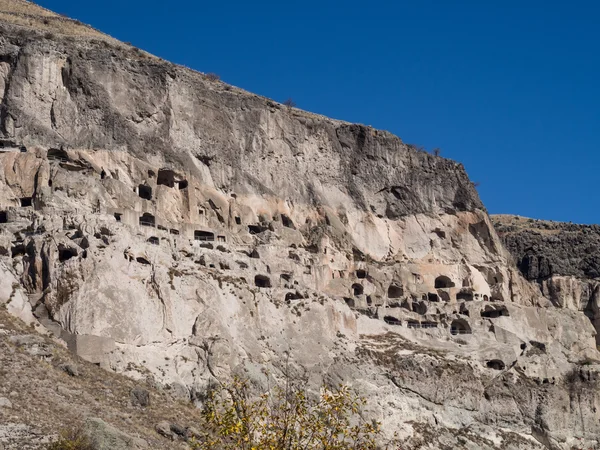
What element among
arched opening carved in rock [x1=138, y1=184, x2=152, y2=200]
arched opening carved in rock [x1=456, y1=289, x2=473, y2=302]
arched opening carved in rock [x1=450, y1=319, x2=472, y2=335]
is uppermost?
arched opening carved in rock [x1=138, y1=184, x2=152, y2=200]

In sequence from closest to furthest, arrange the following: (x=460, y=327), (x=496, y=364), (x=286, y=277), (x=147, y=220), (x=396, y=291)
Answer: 1. (x=147, y=220)
2. (x=286, y=277)
3. (x=496, y=364)
4. (x=460, y=327)
5. (x=396, y=291)


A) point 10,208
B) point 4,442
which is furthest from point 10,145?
point 4,442

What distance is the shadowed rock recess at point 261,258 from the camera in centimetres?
4719

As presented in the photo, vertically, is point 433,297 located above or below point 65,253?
above

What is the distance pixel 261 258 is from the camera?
59.1 m

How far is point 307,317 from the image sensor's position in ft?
179

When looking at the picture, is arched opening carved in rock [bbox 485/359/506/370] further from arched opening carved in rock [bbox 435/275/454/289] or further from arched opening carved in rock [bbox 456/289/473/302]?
arched opening carved in rock [bbox 435/275/454/289]

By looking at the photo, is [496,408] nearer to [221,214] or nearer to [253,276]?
[253,276]

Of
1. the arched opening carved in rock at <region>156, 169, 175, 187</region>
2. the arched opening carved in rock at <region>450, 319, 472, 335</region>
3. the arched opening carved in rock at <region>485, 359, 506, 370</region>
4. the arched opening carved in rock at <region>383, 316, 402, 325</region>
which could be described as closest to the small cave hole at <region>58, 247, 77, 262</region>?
the arched opening carved in rock at <region>156, 169, 175, 187</region>

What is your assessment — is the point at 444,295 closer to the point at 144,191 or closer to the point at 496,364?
the point at 496,364

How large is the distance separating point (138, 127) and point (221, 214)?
8.60 metres

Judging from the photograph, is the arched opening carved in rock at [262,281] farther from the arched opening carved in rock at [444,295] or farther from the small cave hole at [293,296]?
the arched opening carved in rock at [444,295]

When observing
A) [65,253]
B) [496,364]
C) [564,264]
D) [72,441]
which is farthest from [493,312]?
[72,441]

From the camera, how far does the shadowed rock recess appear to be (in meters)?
47.2
